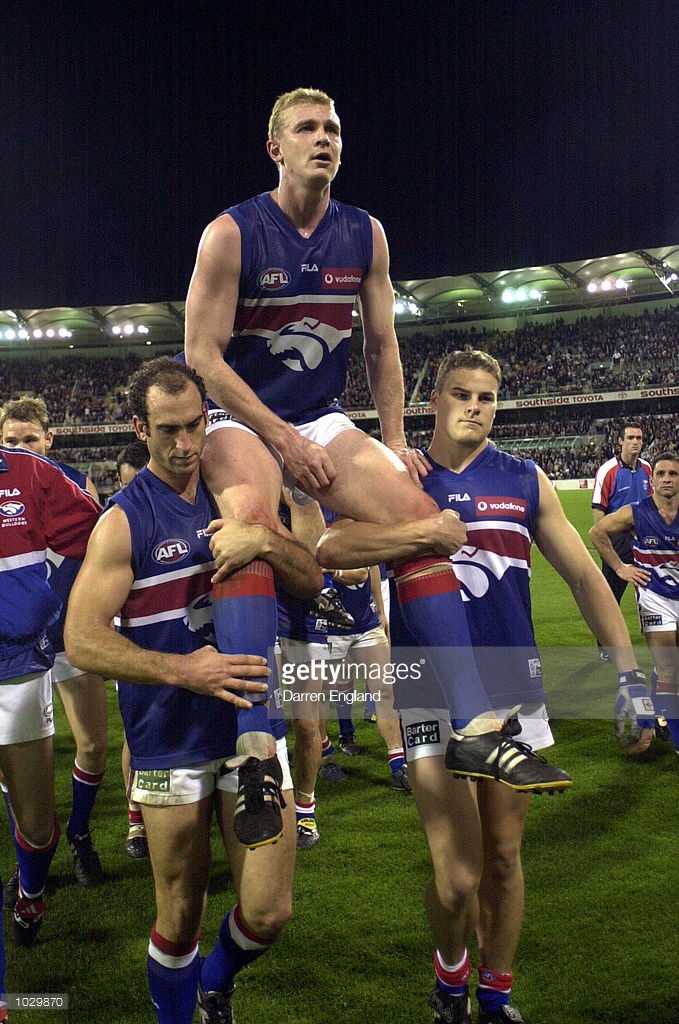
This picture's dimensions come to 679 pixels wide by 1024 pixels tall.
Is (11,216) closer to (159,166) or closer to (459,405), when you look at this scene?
(159,166)

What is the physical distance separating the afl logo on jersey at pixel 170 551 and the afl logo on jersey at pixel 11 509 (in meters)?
1.29

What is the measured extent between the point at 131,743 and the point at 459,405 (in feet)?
6.38

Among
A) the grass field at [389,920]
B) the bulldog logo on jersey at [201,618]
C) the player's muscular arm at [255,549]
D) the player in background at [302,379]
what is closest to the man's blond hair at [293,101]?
the player in background at [302,379]

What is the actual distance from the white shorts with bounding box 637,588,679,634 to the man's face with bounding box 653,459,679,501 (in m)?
0.87

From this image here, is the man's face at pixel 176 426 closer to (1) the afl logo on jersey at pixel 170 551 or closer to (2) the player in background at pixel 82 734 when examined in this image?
(1) the afl logo on jersey at pixel 170 551

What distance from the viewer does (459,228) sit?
41.4 m

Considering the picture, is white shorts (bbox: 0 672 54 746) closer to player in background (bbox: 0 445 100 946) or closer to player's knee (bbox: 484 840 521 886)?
player in background (bbox: 0 445 100 946)

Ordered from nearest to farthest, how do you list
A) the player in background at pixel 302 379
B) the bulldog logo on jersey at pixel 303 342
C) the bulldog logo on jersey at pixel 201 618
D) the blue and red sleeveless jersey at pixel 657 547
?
the player in background at pixel 302 379 → the bulldog logo on jersey at pixel 201 618 → the bulldog logo on jersey at pixel 303 342 → the blue and red sleeveless jersey at pixel 657 547

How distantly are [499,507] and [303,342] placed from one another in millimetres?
1131

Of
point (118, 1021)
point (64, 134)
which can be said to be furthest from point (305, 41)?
point (118, 1021)

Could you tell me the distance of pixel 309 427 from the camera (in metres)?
3.32

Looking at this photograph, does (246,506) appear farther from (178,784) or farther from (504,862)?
(504,862)

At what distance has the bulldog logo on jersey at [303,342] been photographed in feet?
10.7

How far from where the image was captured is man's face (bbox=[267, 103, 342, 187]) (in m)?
3.11
